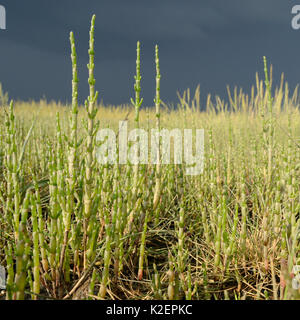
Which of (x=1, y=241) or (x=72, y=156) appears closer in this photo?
(x=72, y=156)

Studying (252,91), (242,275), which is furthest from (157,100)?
(252,91)

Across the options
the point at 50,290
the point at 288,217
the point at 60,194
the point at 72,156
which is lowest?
the point at 50,290

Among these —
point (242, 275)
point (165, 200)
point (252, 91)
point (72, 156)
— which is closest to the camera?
point (72, 156)

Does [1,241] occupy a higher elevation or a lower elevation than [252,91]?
lower

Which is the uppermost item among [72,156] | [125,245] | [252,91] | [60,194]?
[252,91]

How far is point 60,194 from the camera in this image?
1324mm

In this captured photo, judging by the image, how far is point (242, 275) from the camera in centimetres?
167

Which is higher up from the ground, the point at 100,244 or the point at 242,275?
the point at 100,244

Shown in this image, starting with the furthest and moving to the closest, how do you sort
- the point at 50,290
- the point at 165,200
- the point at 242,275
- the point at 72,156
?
1. the point at 165,200
2. the point at 242,275
3. the point at 50,290
4. the point at 72,156

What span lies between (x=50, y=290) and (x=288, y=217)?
1.12 m
